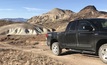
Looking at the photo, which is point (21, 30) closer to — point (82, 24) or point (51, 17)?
point (82, 24)

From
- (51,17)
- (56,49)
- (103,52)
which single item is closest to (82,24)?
(103,52)

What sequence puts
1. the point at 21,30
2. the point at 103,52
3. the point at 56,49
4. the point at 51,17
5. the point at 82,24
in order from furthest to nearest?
1. the point at 51,17
2. the point at 21,30
3. the point at 56,49
4. the point at 82,24
5. the point at 103,52

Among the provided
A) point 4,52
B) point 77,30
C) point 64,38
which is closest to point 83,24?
point 77,30

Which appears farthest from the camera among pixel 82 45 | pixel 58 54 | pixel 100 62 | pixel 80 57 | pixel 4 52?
pixel 4 52

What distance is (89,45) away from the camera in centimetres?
1277

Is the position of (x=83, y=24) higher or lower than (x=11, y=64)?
higher

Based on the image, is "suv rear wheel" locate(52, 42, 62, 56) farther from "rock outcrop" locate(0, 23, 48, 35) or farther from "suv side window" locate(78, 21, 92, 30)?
"rock outcrop" locate(0, 23, 48, 35)

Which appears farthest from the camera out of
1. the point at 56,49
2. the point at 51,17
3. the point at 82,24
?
Answer: the point at 51,17

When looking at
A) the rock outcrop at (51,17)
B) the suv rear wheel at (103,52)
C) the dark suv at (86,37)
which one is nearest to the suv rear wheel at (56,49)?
the dark suv at (86,37)

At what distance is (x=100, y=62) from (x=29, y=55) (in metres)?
4.49

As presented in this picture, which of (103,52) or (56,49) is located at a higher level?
(103,52)

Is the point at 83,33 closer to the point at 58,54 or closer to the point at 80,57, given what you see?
the point at 80,57

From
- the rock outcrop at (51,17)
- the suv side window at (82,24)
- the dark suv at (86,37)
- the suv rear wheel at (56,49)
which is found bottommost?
the suv rear wheel at (56,49)

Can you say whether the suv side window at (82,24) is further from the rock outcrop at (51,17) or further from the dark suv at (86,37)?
the rock outcrop at (51,17)
